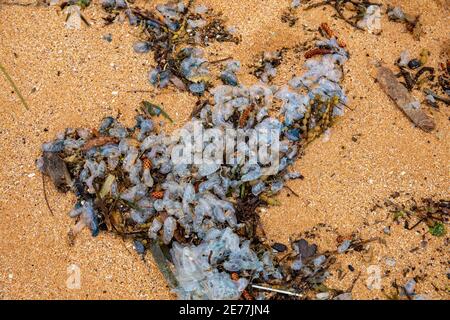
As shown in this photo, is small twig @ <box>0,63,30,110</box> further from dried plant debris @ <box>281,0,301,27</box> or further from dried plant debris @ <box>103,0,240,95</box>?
dried plant debris @ <box>281,0,301,27</box>

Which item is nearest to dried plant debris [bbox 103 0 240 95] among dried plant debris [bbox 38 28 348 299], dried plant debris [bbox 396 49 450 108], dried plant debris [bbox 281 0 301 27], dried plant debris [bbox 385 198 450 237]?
dried plant debris [bbox 38 28 348 299]

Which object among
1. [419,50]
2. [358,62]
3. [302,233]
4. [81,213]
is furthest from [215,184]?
[419,50]

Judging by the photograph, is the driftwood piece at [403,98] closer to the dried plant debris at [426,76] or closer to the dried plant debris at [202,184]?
the dried plant debris at [426,76]

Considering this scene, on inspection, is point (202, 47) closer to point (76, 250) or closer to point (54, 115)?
point (54, 115)

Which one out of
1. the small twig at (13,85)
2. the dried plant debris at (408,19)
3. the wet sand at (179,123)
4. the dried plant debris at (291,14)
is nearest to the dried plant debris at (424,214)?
the wet sand at (179,123)

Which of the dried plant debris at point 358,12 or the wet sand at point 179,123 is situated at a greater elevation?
the dried plant debris at point 358,12

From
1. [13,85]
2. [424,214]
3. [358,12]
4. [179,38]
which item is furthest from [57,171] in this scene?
[358,12]
